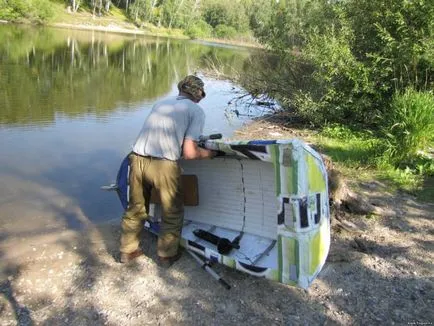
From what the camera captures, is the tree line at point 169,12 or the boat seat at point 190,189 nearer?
the boat seat at point 190,189

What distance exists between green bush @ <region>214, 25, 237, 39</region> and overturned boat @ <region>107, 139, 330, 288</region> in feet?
314

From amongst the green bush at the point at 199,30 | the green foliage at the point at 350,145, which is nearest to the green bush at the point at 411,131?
the green foliage at the point at 350,145

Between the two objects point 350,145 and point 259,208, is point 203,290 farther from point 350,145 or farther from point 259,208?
point 350,145

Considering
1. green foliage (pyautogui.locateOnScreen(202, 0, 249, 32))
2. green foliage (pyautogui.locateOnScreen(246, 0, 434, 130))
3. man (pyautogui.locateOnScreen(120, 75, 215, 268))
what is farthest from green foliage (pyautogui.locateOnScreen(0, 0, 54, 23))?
man (pyautogui.locateOnScreen(120, 75, 215, 268))

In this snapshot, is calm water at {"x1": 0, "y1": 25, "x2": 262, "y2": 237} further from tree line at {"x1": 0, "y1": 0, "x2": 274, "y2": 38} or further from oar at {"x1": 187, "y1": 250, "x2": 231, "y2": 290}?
tree line at {"x1": 0, "y1": 0, "x2": 274, "y2": 38}

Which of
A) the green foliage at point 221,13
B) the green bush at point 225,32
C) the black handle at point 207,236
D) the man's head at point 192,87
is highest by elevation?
the green foliage at point 221,13

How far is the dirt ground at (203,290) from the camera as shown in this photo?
4.02 metres

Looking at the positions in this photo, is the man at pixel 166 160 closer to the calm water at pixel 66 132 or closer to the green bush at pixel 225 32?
the calm water at pixel 66 132

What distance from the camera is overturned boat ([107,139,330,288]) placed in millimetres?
4051

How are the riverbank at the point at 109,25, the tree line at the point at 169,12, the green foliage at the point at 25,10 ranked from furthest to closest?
the riverbank at the point at 109,25, the tree line at the point at 169,12, the green foliage at the point at 25,10

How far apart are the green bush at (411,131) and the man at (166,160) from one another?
522cm

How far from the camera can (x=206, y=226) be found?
225 inches

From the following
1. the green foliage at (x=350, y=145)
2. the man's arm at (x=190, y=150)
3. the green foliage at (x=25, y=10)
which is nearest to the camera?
the man's arm at (x=190, y=150)

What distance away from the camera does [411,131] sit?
342 inches
